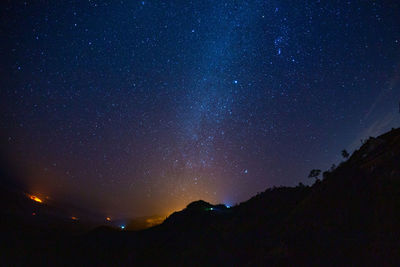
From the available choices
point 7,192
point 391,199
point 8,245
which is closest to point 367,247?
point 391,199

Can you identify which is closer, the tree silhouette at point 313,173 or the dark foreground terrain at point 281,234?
the dark foreground terrain at point 281,234

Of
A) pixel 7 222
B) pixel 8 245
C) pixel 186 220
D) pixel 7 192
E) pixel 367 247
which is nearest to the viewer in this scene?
pixel 367 247

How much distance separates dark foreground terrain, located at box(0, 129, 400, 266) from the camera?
1128 cm

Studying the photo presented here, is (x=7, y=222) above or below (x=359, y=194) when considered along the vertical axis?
above

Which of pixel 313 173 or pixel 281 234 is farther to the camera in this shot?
pixel 313 173

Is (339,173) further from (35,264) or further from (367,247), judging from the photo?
(35,264)

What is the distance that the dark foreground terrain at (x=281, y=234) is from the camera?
37.0 feet

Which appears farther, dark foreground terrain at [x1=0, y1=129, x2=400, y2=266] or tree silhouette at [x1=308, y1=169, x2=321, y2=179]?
tree silhouette at [x1=308, y1=169, x2=321, y2=179]

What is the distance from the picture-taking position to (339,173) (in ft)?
54.7

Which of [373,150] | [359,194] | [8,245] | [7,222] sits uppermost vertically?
[7,222]

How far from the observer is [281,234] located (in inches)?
642

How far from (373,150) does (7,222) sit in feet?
219

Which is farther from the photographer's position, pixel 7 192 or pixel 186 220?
pixel 7 192

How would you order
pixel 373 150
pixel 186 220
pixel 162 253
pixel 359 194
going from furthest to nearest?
pixel 186 220 → pixel 162 253 → pixel 373 150 → pixel 359 194
